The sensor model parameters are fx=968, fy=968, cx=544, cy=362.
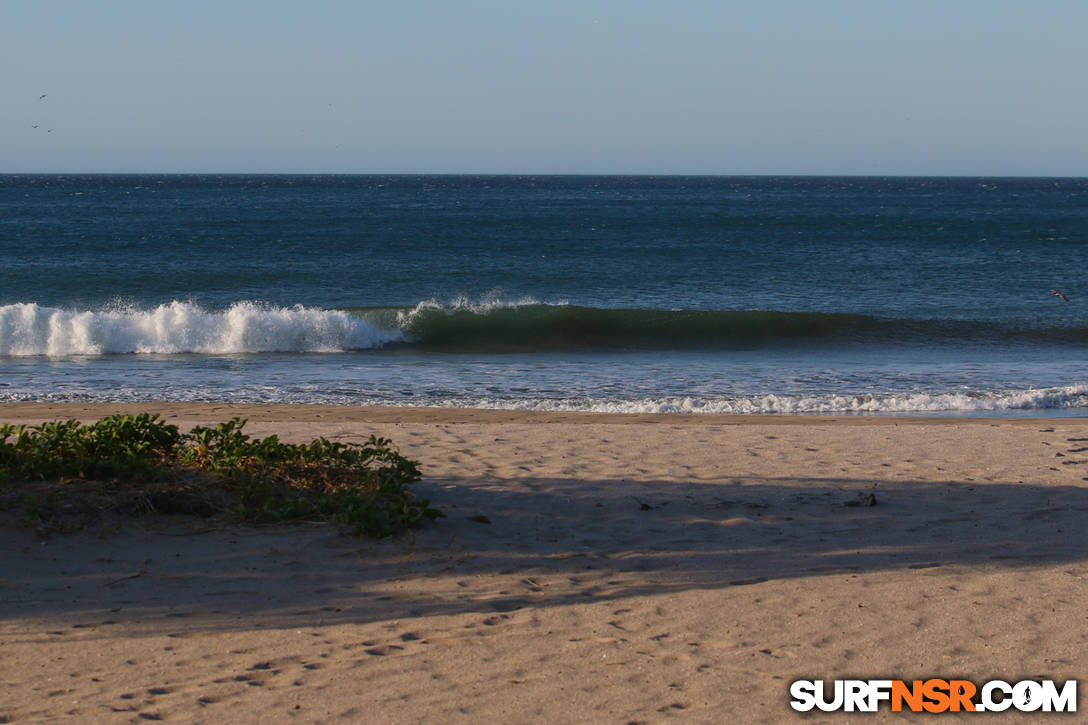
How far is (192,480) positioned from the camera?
5.90 m

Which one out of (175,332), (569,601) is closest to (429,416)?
(569,601)

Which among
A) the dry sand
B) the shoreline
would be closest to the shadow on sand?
the dry sand

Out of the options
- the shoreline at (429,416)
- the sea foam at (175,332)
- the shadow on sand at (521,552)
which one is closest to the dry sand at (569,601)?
the shadow on sand at (521,552)

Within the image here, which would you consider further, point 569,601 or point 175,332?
point 175,332

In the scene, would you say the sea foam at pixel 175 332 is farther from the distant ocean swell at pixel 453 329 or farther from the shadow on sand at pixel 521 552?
the shadow on sand at pixel 521 552

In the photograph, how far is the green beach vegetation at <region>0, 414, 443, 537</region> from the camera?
5.55 meters

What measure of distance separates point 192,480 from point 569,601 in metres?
2.56

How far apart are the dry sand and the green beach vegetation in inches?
6.7

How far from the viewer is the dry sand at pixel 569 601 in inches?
150

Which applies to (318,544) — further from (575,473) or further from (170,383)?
(170,383)

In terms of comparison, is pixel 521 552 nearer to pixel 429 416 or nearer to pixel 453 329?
pixel 429 416

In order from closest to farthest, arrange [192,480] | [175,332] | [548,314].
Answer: [192,480]
[175,332]
[548,314]

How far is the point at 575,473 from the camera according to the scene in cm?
720

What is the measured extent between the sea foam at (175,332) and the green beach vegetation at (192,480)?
11.8 metres
